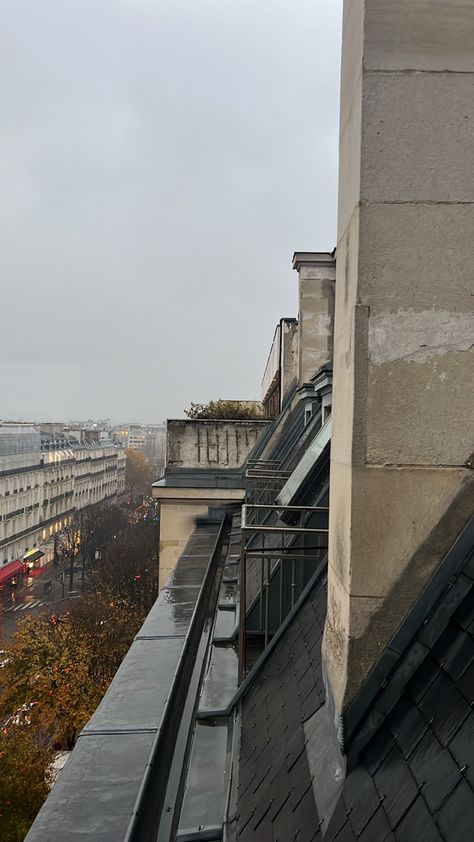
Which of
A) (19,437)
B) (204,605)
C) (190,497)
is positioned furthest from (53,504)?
(204,605)

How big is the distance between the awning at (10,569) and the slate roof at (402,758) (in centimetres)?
6313

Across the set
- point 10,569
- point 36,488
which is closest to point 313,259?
point 10,569

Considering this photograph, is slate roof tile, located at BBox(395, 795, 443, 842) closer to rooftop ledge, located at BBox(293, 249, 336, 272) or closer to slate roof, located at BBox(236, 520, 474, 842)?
slate roof, located at BBox(236, 520, 474, 842)

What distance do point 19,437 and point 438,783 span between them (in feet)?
242

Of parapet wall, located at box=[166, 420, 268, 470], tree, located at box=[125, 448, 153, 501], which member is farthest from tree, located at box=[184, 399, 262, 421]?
tree, located at box=[125, 448, 153, 501]

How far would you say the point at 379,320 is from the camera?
2504 millimetres

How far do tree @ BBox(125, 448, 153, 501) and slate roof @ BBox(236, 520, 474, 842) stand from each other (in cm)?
11336

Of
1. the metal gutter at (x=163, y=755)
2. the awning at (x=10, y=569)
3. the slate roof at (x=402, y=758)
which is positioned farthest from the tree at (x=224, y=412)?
the awning at (x=10, y=569)

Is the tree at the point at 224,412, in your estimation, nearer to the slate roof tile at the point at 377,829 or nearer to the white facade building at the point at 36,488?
the slate roof tile at the point at 377,829

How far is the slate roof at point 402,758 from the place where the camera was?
1.71m

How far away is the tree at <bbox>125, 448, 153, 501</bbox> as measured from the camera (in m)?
119

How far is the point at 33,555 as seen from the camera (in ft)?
225

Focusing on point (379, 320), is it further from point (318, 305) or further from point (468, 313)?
point (318, 305)

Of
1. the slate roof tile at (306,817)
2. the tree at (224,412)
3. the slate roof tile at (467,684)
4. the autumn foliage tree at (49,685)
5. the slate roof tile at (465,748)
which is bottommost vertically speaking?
the autumn foliage tree at (49,685)
